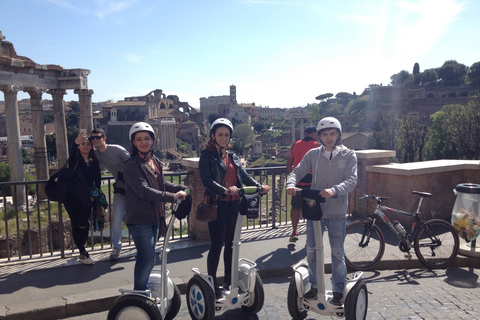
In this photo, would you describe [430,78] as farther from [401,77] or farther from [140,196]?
[140,196]

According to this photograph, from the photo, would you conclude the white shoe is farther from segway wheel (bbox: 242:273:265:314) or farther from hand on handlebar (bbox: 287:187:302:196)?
hand on handlebar (bbox: 287:187:302:196)

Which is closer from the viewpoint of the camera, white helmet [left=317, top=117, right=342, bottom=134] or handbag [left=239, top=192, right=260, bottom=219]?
handbag [left=239, top=192, right=260, bottom=219]

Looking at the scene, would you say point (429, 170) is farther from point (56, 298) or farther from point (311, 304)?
point (56, 298)

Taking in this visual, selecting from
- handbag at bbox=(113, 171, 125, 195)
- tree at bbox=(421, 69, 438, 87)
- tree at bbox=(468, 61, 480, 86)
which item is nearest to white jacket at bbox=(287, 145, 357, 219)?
handbag at bbox=(113, 171, 125, 195)

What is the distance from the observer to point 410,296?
4.10 metres

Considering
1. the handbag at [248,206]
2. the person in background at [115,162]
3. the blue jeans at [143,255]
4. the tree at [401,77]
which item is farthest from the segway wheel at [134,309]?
the tree at [401,77]

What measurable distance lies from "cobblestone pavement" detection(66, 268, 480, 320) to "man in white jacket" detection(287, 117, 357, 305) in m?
0.48

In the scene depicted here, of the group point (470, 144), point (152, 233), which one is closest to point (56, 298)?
point (152, 233)

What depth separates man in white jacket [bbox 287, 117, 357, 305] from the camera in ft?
11.3

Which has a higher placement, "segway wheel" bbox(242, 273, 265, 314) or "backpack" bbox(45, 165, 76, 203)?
"backpack" bbox(45, 165, 76, 203)

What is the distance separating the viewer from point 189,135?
310 feet

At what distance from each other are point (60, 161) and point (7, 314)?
15386mm

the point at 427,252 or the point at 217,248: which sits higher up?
the point at 217,248

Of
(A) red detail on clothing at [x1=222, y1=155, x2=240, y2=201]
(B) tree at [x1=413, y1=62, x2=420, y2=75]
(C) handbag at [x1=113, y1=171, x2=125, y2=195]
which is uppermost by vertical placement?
(B) tree at [x1=413, y1=62, x2=420, y2=75]
